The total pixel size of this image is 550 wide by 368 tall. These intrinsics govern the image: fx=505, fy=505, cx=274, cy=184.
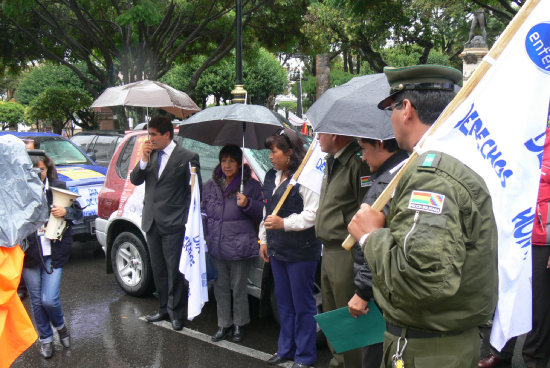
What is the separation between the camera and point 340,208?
3473 mm

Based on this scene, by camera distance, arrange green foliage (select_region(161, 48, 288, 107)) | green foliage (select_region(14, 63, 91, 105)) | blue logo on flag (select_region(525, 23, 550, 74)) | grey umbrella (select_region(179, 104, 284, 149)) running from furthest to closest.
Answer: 1. green foliage (select_region(14, 63, 91, 105))
2. green foliage (select_region(161, 48, 288, 107))
3. grey umbrella (select_region(179, 104, 284, 149))
4. blue logo on flag (select_region(525, 23, 550, 74))

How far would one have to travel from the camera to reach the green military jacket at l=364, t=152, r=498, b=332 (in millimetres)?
1677

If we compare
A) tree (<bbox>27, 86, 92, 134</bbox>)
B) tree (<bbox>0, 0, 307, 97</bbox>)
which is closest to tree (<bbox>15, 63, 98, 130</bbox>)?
tree (<bbox>27, 86, 92, 134</bbox>)

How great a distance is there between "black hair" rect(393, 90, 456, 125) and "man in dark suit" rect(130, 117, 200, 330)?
126 inches

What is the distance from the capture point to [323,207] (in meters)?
3.53

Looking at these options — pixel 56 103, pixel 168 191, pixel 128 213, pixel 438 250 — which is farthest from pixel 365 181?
pixel 56 103

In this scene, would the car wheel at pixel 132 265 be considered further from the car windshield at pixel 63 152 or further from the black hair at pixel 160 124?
the car windshield at pixel 63 152

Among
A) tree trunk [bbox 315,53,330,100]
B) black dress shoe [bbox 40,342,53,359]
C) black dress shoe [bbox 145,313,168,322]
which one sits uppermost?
tree trunk [bbox 315,53,330,100]

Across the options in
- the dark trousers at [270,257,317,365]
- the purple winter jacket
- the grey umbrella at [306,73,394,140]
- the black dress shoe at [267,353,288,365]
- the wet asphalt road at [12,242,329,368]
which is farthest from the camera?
the purple winter jacket

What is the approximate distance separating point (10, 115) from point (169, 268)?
38.5m

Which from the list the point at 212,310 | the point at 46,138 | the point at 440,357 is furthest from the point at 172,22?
the point at 440,357

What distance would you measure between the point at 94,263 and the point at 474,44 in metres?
7.57

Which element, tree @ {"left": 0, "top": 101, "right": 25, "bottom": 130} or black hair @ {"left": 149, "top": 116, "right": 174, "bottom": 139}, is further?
tree @ {"left": 0, "top": 101, "right": 25, "bottom": 130}

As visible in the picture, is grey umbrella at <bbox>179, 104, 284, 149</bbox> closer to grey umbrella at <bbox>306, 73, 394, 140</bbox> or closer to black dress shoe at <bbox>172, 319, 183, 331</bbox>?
grey umbrella at <bbox>306, 73, 394, 140</bbox>
